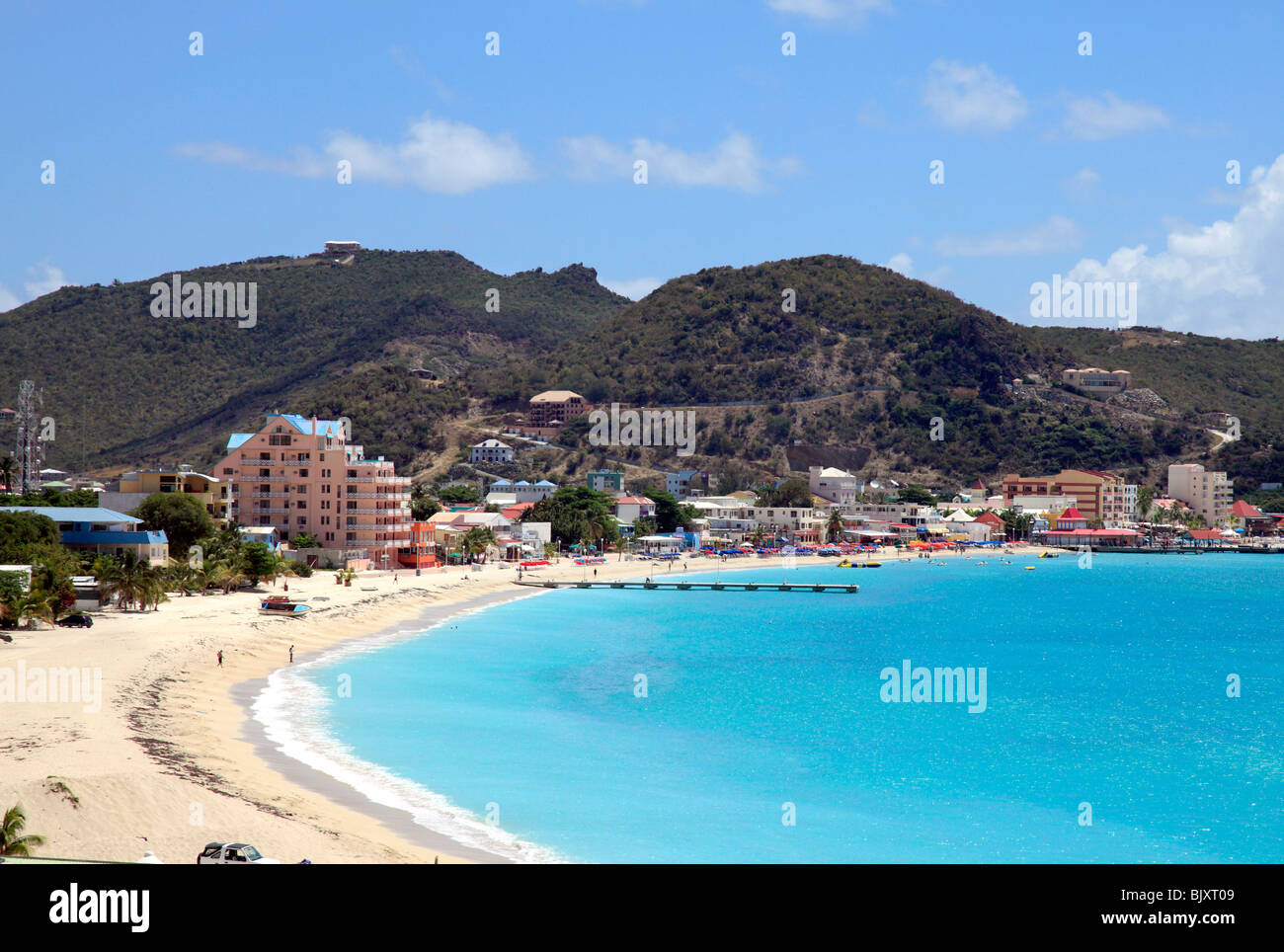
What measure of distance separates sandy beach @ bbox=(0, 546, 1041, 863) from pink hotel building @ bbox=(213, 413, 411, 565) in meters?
→ 32.2

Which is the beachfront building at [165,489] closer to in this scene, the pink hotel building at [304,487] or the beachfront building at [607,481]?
the pink hotel building at [304,487]

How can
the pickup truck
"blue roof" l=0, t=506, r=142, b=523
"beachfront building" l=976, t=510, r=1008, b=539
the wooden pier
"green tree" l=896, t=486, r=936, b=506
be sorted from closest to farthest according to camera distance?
the pickup truck < "blue roof" l=0, t=506, r=142, b=523 < the wooden pier < "beachfront building" l=976, t=510, r=1008, b=539 < "green tree" l=896, t=486, r=936, b=506

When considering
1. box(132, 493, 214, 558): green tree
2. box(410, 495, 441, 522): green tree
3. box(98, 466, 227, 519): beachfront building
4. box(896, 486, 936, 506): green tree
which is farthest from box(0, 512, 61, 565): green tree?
box(896, 486, 936, 506): green tree

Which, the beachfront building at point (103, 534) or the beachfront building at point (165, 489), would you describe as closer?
the beachfront building at point (103, 534)

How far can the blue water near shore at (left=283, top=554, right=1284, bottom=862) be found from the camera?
2497cm

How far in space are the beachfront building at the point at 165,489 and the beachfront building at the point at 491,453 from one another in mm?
91228

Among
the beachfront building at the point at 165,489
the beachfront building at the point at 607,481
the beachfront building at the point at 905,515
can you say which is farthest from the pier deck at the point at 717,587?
the beachfront building at the point at 905,515

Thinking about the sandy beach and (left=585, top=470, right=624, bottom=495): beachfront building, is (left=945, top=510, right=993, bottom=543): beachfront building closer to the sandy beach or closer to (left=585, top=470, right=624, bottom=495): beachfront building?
(left=585, top=470, right=624, bottom=495): beachfront building

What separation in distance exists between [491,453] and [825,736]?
141 metres

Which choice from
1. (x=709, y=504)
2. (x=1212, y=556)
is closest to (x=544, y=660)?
(x=709, y=504)

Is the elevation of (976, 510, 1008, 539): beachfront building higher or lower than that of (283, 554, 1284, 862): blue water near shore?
higher

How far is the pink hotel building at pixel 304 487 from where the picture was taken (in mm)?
84625
